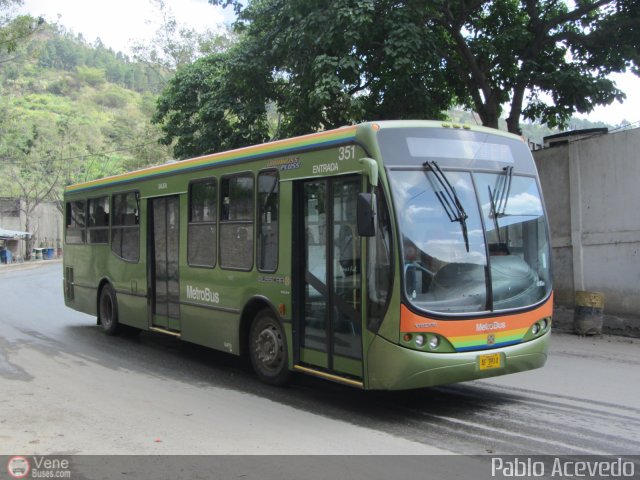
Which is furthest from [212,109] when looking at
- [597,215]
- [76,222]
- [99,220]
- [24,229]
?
[24,229]

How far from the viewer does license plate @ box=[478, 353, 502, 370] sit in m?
5.95

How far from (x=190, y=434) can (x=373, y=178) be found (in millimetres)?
2940

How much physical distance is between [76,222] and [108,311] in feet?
8.07

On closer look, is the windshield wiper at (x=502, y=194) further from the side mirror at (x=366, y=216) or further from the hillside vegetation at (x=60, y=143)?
the hillside vegetation at (x=60, y=143)

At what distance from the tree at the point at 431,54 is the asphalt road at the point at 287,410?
5.87 meters

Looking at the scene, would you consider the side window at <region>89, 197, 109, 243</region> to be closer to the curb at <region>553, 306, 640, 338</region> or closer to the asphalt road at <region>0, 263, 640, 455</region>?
the asphalt road at <region>0, 263, 640, 455</region>

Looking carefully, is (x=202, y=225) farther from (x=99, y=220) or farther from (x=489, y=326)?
(x=489, y=326)

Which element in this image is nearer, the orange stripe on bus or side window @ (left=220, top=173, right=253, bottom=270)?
the orange stripe on bus

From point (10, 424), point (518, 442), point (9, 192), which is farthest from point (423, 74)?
point (9, 192)

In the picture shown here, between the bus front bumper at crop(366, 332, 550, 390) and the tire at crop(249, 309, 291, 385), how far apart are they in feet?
5.26

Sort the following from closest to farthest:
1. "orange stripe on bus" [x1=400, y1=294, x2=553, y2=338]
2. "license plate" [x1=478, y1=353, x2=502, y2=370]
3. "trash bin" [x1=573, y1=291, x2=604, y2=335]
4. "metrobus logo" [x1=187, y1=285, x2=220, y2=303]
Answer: "orange stripe on bus" [x1=400, y1=294, x2=553, y2=338]
"license plate" [x1=478, y1=353, x2=502, y2=370]
"metrobus logo" [x1=187, y1=285, x2=220, y2=303]
"trash bin" [x1=573, y1=291, x2=604, y2=335]

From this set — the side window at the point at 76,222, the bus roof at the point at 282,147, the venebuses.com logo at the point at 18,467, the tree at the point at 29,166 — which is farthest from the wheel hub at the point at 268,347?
the tree at the point at 29,166

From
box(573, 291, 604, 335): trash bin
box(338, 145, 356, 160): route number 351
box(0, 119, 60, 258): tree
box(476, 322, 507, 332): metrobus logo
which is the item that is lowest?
box(573, 291, 604, 335): trash bin

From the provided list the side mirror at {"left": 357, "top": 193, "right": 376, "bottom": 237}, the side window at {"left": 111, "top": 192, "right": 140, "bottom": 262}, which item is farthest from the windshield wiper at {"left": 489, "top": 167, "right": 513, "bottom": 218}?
the side window at {"left": 111, "top": 192, "right": 140, "bottom": 262}
